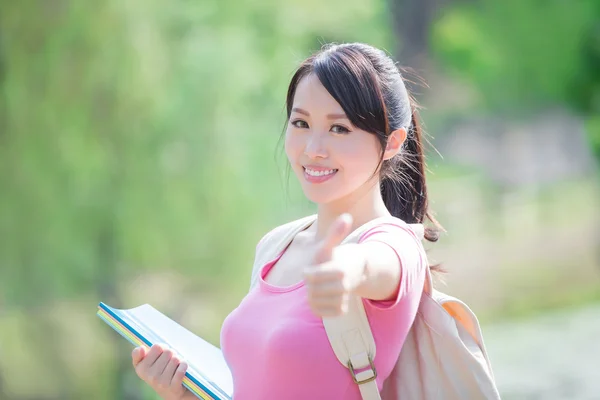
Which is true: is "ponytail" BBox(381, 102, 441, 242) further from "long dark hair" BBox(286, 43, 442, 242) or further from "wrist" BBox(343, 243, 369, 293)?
"wrist" BBox(343, 243, 369, 293)

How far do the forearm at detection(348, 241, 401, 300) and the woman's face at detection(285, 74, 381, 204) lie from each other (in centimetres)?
13

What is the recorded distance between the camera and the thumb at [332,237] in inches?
30.3

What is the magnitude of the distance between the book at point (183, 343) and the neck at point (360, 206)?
0.79 feet

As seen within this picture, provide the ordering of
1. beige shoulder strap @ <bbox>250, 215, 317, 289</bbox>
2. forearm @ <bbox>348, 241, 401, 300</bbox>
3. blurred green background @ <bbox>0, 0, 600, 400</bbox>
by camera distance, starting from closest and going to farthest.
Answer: forearm @ <bbox>348, 241, 401, 300</bbox>, beige shoulder strap @ <bbox>250, 215, 317, 289</bbox>, blurred green background @ <bbox>0, 0, 600, 400</bbox>

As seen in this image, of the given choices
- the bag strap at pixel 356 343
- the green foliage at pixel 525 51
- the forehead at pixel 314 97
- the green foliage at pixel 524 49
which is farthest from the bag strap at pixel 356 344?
the green foliage at pixel 524 49

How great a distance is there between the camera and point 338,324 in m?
0.95

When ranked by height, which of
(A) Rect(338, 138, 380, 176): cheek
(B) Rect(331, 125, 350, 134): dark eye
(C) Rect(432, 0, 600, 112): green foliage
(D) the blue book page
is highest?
(B) Rect(331, 125, 350, 134): dark eye

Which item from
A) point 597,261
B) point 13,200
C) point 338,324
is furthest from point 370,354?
point 597,261

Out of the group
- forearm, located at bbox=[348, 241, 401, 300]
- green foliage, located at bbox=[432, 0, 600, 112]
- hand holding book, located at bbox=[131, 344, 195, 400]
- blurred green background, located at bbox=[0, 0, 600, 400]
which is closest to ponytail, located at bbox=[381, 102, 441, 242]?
forearm, located at bbox=[348, 241, 401, 300]

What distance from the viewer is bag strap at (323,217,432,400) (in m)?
0.95

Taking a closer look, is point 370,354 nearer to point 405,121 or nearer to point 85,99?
point 405,121

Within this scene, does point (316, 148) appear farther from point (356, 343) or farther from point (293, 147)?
point (356, 343)

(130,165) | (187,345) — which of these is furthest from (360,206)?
(130,165)

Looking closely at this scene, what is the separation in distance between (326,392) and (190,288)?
261 centimetres
